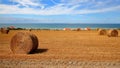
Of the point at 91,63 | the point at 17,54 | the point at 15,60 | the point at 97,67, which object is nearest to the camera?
the point at 97,67

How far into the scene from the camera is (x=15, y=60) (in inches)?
444

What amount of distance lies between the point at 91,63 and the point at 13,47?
4676mm

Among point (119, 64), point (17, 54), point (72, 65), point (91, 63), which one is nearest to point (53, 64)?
point (72, 65)

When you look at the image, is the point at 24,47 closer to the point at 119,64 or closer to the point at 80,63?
the point at 80,63

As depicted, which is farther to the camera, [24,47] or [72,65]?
[24,47]

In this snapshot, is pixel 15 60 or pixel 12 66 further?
pixel 15 60

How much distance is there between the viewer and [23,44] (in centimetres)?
1370

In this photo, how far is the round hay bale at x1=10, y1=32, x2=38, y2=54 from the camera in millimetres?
13555

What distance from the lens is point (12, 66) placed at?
10.1m

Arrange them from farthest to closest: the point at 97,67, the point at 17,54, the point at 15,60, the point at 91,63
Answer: the point at 17,54, the point at 15,60, the point at 91,63, the point at 97,67

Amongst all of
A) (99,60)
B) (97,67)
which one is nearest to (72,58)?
(99,60)

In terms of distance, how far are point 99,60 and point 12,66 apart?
339 cm

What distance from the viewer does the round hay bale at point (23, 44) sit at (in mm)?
13555

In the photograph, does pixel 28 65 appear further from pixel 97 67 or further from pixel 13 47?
pixel 13 47
